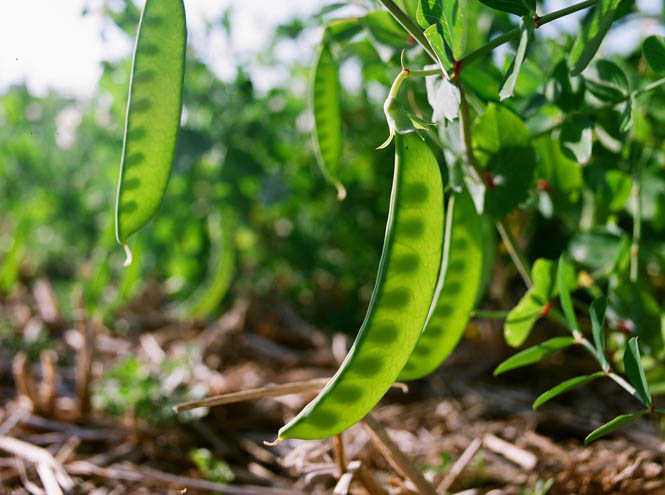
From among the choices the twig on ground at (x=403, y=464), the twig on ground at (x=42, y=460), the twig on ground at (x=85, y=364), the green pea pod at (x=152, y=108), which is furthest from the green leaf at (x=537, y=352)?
the twig on ground at (x=85, y=364)

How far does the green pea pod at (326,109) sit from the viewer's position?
101cm

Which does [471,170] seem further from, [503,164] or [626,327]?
[626,327]

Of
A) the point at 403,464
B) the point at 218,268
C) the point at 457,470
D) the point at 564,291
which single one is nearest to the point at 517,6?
the point at 564,291

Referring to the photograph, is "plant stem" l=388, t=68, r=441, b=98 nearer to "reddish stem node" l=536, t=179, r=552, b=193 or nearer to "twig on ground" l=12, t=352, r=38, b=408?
"reddish stem node" l=536, t=179, r=552, b=193

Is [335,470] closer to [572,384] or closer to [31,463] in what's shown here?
[572,384]

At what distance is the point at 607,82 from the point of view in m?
0.77

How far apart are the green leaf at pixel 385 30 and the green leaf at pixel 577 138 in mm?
256

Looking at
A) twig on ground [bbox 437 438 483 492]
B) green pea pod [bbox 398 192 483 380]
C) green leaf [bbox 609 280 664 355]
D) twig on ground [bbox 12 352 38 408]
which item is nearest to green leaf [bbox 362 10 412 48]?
green pea pod [bbox 398 192 483 380]

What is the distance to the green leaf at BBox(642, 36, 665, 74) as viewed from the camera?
70cm

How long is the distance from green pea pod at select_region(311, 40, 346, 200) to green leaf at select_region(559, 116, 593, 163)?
37 cm

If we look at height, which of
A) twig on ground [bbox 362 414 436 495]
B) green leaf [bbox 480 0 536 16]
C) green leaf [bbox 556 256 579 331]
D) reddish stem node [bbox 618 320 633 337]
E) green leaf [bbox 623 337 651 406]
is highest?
green leaf [bbox 480 0 536 16]

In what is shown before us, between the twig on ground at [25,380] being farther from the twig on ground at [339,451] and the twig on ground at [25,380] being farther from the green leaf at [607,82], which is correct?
the green leaf at [607,82]

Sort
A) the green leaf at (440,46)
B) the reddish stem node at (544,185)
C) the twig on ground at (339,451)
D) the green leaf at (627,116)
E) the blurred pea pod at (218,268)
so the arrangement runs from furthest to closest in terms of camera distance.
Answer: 1. the blurred pea pod at (218,268)
2. the reddish stem node at (544,185)
3. the twig on ground at (339,451)
4. the green leaf at (627,116)
5. the green leaf at (440,46)

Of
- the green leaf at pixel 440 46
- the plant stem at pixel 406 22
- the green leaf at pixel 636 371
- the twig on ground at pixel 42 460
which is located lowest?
the twig on ground at pixel 42 460
